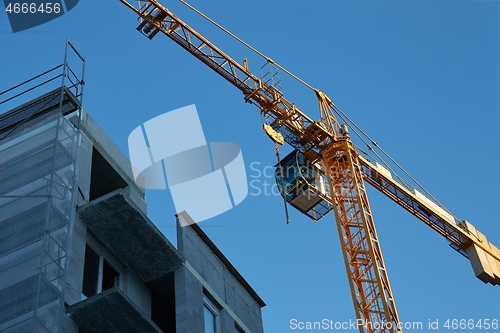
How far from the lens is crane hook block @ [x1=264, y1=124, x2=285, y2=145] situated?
42250 millimetres

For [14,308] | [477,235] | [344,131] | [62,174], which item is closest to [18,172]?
[62,174]

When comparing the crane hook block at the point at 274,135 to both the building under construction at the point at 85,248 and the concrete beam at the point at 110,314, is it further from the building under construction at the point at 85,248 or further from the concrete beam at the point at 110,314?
the concrete beam at the point at 110,314

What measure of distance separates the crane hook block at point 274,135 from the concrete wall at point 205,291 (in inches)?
597

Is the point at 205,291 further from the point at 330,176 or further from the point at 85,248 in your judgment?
the point at 330,176

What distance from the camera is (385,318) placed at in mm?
35594

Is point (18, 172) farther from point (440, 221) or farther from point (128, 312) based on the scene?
point (440, 221)

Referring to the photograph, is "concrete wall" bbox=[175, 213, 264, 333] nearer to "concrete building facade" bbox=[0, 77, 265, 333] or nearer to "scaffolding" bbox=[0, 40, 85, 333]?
"concrete building facade" bbox=[0, 77, 265, 333]

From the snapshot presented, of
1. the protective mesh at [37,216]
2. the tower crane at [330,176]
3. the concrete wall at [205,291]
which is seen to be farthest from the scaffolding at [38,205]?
the tower crane at [330,176]

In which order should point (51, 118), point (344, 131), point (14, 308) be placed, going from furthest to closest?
point (344, 131), point (51, 118), point (14, 308)

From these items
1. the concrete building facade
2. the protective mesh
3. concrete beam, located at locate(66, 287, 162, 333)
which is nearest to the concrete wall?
the concrete building facade

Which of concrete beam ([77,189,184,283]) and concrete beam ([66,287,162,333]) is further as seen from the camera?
concrete beam ([77,189,184,283])

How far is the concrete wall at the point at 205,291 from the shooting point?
73.2 feet

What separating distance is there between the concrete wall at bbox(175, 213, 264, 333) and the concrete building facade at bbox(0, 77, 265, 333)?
4 centimetres

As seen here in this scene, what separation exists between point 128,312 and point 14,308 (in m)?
2.68
